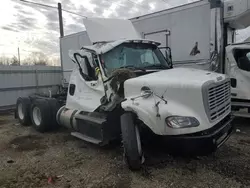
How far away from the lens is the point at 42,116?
21.9ft

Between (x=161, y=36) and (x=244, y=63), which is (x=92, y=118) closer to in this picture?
(x=161, y=36)

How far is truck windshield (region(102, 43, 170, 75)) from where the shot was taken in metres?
5.07

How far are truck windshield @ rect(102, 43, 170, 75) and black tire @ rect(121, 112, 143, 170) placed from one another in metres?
1.34

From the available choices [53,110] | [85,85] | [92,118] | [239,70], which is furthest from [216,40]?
[53,110]

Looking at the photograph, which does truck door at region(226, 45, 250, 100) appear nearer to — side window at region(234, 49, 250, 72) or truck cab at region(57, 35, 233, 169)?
side window at region(234, 49, 250, 72)

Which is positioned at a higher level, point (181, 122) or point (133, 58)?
point (133, 58)

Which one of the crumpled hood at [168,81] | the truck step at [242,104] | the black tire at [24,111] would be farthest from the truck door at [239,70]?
the black tire at [24,111]

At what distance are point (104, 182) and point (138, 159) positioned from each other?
0.64 meters

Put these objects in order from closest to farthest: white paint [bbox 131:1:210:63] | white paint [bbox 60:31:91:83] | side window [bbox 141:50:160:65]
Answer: side window [bbox 141:50:160:65] → white paint [bbox 131:1:210:63] → white paint [bbox 60:31:91:83]

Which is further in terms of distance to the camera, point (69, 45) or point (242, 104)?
point (69, 45)

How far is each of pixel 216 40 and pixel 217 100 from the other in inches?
143

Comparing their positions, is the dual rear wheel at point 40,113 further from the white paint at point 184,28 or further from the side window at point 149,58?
the white paint at point 184,28

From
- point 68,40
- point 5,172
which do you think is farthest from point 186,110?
point 68,40

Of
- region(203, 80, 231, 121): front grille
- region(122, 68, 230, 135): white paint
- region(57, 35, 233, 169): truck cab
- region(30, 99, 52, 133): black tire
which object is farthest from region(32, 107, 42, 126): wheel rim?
region(203, 80, 231, 121): front grille
